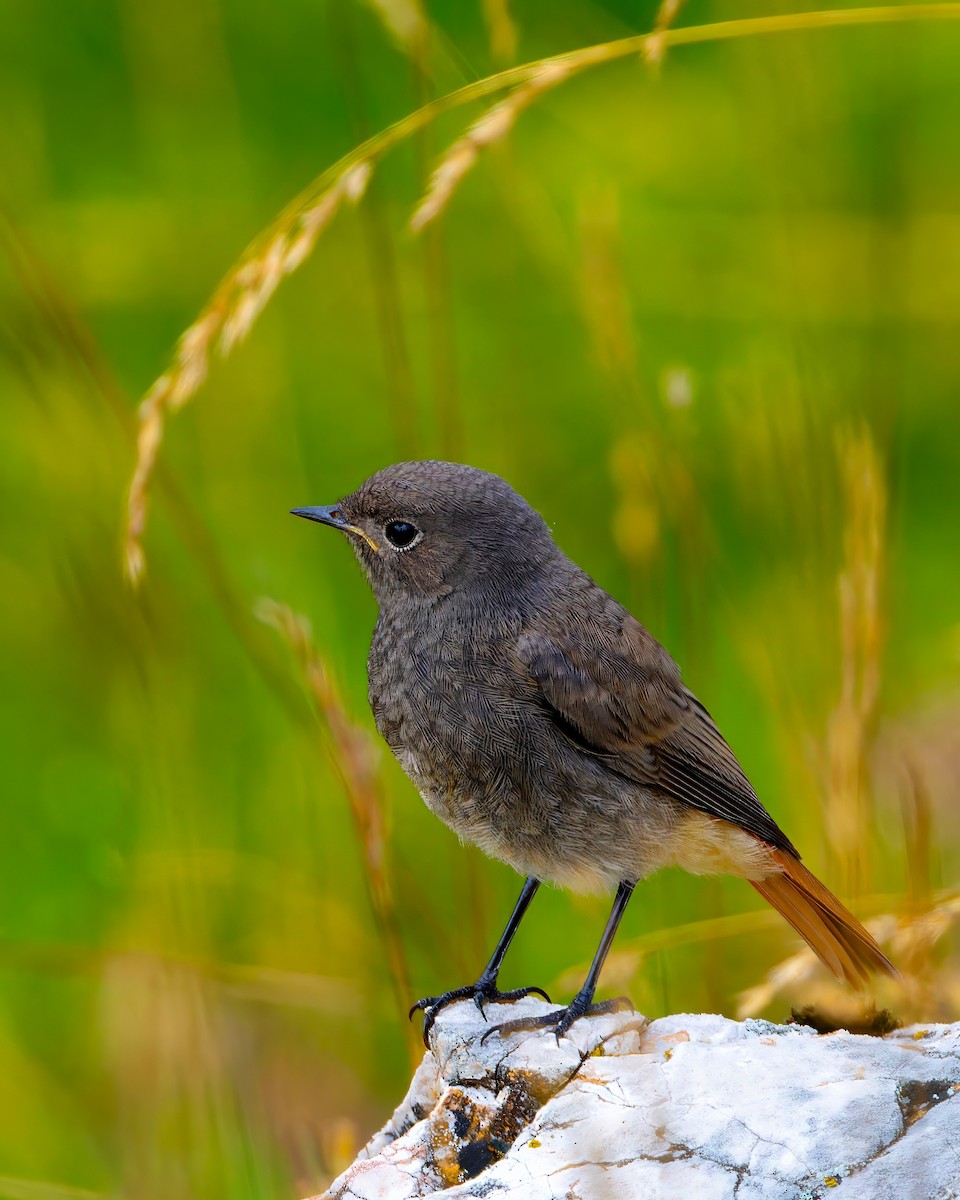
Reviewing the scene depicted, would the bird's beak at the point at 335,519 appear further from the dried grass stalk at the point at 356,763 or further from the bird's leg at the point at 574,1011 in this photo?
the bird's leg at the point at 574,1011

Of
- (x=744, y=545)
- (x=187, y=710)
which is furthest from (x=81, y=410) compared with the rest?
(x=744, y=545)

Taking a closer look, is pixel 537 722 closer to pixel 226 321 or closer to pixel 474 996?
pixel 474 996

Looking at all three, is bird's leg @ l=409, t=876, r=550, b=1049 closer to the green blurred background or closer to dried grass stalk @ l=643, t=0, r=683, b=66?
the green blurred background

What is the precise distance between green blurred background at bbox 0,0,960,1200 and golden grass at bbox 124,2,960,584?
467 mm

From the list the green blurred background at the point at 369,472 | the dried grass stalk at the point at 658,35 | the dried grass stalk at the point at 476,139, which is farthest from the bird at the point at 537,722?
the dried grass stalk at the point at 658,35

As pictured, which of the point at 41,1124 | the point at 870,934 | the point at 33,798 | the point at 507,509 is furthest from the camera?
the point at 33,798

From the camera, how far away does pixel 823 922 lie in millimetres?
3787

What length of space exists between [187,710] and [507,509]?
1.20 metres

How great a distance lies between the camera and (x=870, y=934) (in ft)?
11.6

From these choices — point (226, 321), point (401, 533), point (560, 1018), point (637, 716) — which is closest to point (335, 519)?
point (401, 533)

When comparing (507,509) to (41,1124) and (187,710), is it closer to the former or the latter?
(187,710)

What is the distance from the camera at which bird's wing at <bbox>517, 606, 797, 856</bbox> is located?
12.0 ft

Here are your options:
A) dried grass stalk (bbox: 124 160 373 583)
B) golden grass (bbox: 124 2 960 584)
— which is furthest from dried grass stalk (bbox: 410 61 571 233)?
dried grass stalk (bbox: 124 160 373 583)

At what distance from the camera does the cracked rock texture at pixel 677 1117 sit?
2.64 m
